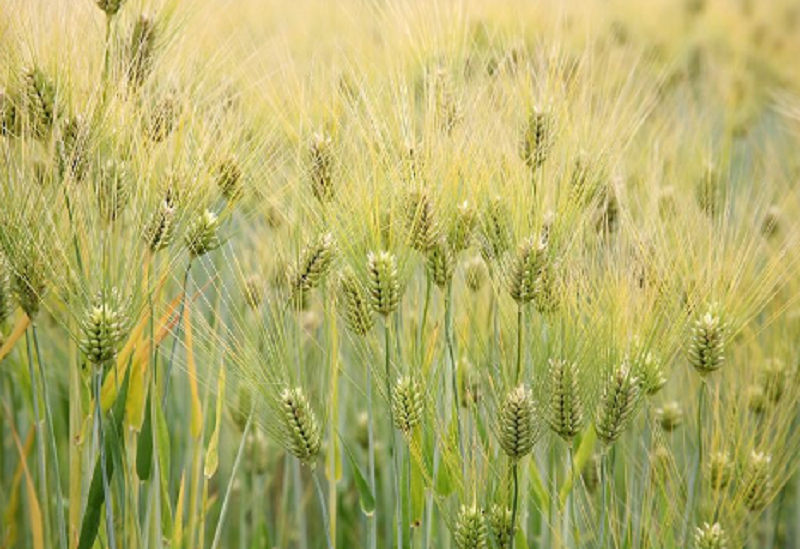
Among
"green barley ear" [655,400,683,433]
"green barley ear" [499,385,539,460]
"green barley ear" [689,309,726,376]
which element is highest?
"green barley ear" [655,400,683,433]

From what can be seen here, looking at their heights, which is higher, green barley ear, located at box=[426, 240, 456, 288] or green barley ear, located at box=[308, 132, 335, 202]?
green barley ear, located at box=[308, 132, 335, 202]

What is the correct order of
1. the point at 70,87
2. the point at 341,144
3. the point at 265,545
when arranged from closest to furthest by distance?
the point at 70,87, the point at 341,144, the point at 265,545

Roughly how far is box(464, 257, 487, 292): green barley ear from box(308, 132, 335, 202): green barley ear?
25cm

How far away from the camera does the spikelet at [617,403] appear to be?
935 millimetres

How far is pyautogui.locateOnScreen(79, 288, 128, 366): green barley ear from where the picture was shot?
87cm

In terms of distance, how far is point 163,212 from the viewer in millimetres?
946

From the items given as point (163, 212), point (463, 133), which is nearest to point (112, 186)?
point (163, 212)

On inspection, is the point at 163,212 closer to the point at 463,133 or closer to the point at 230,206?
the point at 230,206

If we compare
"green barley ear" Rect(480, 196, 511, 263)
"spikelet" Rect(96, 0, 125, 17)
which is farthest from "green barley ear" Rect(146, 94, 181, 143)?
"green barley ear" Rect(480, 196, 511, 263)

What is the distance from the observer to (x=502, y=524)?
3.10 ft

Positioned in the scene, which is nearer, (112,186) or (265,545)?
(112,186)

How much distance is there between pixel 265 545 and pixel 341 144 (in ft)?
2.01

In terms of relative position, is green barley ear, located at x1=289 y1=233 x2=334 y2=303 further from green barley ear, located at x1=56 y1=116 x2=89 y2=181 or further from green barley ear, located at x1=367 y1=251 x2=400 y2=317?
green barley ear, located at x1=56 y1=116 x2=89 y2=181

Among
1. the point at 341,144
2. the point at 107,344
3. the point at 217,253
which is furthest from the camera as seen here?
the point at 217,253
